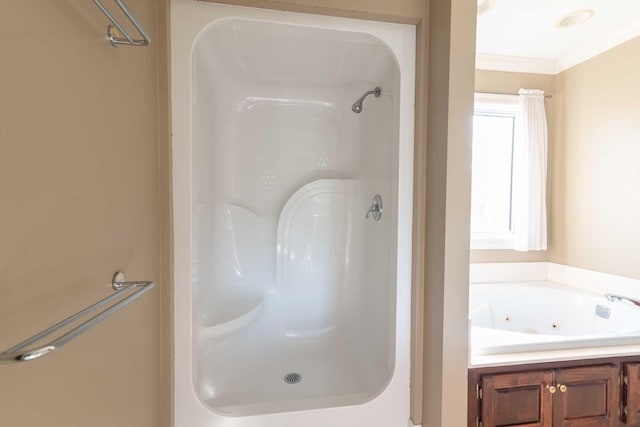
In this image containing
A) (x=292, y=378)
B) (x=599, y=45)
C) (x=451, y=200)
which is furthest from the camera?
(x=599, y=45)

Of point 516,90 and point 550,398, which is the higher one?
point 516,90

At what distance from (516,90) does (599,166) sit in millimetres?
848

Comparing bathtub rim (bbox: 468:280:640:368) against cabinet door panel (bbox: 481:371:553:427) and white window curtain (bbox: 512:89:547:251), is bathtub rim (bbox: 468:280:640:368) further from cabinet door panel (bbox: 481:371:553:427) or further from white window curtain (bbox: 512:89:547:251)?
white window curtain (bbox: 512:89:547:251)

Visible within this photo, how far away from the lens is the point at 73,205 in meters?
0.66

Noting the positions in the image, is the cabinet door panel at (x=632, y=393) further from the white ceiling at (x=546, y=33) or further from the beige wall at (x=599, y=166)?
the white ceiling at (x=546, y=33)

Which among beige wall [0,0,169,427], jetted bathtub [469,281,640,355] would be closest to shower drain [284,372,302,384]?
beige wall [0,0,169,427]

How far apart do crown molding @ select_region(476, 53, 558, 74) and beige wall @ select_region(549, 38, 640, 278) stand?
0.13m

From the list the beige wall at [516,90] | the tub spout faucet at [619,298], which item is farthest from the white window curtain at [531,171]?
the tub spout faucet at [619,298]

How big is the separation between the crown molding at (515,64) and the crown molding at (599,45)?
81mm

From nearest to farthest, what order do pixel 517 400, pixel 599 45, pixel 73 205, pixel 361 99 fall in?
pixel 73 205 < pixel 517 400 < pixel 361 99 < pixel 599 45

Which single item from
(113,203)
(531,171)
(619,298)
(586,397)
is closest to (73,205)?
(113,203)

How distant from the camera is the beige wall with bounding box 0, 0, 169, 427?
1.66 feet

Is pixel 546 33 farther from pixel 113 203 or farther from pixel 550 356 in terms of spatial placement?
pixel 113 203

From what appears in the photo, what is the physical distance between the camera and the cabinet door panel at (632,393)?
1.40 metres
